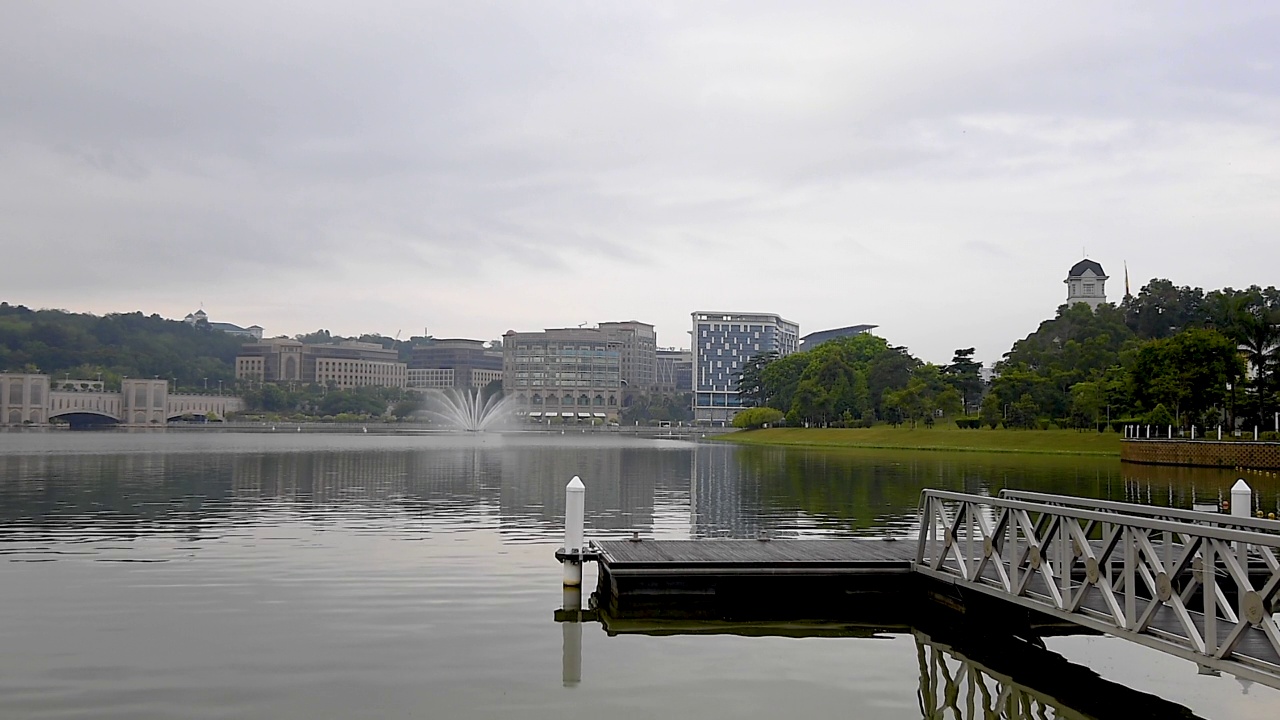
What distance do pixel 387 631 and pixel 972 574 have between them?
7360 millimetres

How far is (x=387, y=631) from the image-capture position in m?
13.3

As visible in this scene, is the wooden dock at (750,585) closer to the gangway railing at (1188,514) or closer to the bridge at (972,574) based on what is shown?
the bridge at (972,574)

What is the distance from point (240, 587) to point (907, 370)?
10539 cm

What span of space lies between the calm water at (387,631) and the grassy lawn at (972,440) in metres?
42.8

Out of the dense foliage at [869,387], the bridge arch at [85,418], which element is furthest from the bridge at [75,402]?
the dense foliage at [869,387]

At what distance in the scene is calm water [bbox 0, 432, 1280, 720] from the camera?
34.5 feet

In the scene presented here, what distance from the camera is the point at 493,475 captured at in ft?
148

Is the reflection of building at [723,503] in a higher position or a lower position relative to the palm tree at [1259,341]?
lower

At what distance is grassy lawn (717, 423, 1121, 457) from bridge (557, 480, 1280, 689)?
58948mm

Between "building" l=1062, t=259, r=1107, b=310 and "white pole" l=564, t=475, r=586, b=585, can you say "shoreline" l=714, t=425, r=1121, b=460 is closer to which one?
"white pole" l=564, t=475, r=586, b=585

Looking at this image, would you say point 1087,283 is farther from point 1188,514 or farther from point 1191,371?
point 1188,514

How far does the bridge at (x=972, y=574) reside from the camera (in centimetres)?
1089

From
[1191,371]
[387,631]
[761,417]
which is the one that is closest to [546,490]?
[387,631]

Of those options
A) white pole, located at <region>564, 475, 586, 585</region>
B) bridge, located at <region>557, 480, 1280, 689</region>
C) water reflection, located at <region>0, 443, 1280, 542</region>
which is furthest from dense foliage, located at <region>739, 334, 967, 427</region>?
white pole, located at <region>564, 475, 586, 585</region>
